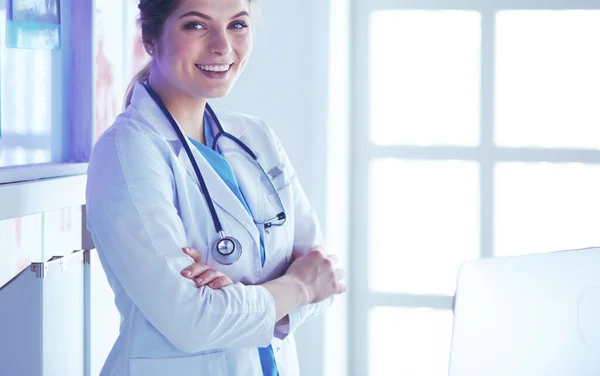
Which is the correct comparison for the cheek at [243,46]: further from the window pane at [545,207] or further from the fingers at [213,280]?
the window pane at [545,207]

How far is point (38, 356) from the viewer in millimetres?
1427

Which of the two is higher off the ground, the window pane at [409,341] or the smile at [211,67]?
the smile at [211,67]

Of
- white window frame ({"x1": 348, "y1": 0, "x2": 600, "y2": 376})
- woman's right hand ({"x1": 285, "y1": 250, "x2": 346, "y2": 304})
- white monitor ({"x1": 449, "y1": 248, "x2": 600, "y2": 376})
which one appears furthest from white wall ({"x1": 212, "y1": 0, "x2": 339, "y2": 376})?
white monitor ({"x1": 449, "y1": 248, "x2": 600, "y2": 376})

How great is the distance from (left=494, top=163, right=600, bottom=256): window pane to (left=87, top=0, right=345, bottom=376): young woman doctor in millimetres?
1146

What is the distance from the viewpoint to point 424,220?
2543 millimetres

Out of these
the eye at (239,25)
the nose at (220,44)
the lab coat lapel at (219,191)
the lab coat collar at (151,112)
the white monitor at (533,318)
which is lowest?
the white monitor at (533,318)

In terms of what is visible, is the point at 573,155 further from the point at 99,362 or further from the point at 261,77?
the point at 99,362

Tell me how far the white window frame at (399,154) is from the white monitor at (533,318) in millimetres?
1517

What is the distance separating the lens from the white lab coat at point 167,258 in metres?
1.20

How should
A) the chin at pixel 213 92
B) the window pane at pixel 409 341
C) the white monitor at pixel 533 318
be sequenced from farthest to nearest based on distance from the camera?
the window pane at pixel 409 341 < the chin at pixel 213 92 < the white monitor at pixel 533 318

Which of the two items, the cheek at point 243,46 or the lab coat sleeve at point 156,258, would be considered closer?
the lab coat sleeve at point 156,258

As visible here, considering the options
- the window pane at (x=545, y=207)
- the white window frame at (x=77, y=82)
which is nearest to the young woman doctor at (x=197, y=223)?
the white window frame at (x=77, y=82)

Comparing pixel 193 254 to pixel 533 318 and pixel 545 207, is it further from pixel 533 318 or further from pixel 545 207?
pixel 545 207

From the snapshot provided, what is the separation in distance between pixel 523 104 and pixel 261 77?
0.91 m
